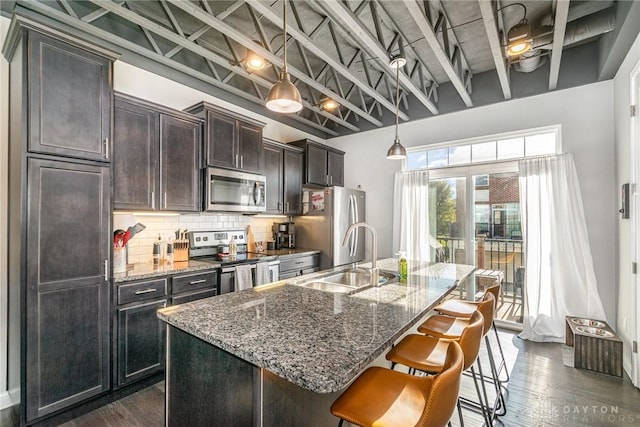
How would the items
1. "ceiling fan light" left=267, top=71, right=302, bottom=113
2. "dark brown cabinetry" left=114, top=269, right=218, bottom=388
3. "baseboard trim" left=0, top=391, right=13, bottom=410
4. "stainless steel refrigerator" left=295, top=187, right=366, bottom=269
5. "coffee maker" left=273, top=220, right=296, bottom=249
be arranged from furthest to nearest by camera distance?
"coffee maker" left=273, top=220, right=296, bottom=249
"stainless steel refrigerator" left=295, top=187, right=366, bottom=269
"dark brown cabinetry" left=114, top=269, right=218, bottom=388
"baseboard trim" left=0, top=391, right=13, bottom=410
"ceiling fan light" left=267, top=71, right=302, bottom=113

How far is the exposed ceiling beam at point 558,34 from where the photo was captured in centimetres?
209

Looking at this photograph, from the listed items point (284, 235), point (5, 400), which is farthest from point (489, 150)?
point (5, 400)

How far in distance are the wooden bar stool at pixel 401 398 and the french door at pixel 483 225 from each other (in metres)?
3.16

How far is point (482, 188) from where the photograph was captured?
3910 millimetres

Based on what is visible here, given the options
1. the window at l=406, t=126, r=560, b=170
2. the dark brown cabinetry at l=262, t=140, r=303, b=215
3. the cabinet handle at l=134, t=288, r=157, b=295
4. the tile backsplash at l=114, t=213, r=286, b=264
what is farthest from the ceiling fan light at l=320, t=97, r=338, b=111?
the cabinet handle at l=134, t=288, r=157, b=295

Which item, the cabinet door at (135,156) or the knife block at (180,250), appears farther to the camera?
the knife block at (180,250)

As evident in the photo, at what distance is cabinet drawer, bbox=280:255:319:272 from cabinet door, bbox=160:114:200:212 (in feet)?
4.12

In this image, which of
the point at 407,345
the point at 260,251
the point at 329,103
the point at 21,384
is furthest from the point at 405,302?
the point at 329,103

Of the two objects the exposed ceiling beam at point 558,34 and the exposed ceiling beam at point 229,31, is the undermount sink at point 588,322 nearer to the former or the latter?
the exposed ceiling beam at point 558,34

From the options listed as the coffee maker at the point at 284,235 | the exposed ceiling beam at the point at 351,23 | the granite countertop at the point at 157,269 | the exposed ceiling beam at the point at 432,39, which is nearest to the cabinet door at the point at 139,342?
the granite countertop at the point at 157,269

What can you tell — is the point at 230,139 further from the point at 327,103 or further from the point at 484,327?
the point at 484,327

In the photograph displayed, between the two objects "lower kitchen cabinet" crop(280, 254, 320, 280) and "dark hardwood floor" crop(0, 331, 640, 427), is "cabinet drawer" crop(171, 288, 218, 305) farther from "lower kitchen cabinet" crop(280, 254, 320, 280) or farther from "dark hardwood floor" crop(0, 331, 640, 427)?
"lower kitchen cabinet" crop(280, 254, 320, 280)

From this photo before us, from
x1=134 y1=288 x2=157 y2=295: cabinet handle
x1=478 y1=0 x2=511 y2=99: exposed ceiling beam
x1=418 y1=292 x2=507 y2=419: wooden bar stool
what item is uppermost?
x1=478 y1=0 x2=511 y2=99: exposed ceiling beam

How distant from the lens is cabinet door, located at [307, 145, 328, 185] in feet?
14.8
